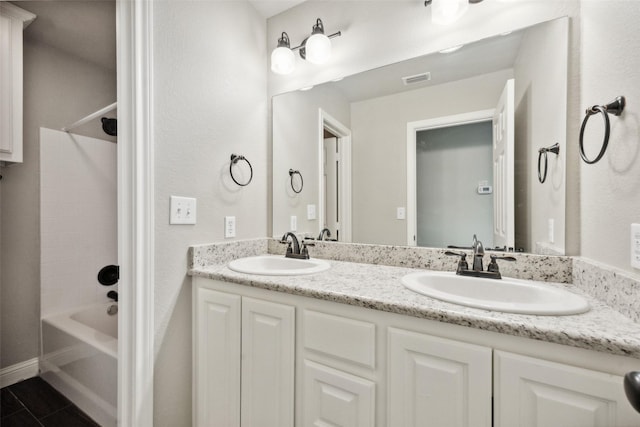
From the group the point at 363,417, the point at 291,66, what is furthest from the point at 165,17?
the point at 363,417

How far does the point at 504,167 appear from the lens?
1.25 metres

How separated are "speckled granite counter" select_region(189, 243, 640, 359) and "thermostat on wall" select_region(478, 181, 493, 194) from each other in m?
0.49

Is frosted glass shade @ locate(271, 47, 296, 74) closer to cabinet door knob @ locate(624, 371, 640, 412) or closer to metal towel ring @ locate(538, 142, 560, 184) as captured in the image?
metal towel ring @ locate(538, 142, 560, 184)

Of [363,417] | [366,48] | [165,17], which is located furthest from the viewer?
[366,48]

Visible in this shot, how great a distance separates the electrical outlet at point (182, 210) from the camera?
1.24m

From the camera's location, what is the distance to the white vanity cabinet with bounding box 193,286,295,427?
40.1 inches

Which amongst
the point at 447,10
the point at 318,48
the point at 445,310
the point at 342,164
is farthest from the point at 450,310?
the point at 318,48

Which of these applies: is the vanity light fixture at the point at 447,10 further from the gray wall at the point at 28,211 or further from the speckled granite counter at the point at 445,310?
the gray wall at the point at 28,211

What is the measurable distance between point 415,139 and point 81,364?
7.70 feet

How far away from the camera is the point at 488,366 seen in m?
0.70

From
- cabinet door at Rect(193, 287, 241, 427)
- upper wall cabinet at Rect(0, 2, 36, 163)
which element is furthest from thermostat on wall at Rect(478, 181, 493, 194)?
upper wall cabinet at Rect(0, 2, 36, 163)

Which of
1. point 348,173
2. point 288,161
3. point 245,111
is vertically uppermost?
point 245,111

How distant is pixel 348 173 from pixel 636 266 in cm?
121

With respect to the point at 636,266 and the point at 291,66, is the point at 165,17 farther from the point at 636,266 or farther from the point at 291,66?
the point at 636,266
